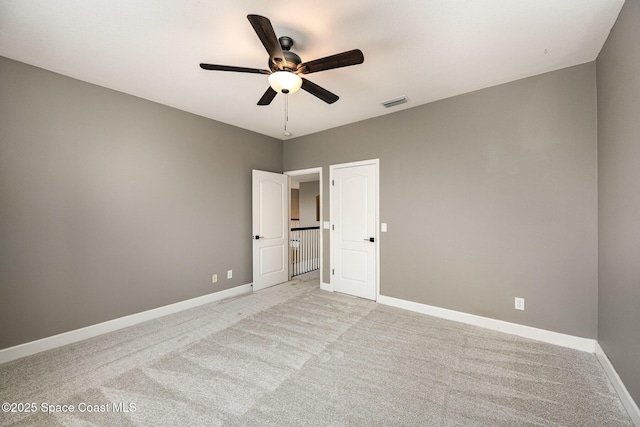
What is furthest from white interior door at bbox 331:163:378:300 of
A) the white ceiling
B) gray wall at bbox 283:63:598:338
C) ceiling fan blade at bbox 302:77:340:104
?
ceiling fan blade at bbox 302:77:340:104

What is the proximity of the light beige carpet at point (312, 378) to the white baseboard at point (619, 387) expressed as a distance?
5 centimetres

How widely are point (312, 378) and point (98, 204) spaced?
294 cm

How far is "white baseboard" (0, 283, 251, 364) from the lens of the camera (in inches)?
92.8

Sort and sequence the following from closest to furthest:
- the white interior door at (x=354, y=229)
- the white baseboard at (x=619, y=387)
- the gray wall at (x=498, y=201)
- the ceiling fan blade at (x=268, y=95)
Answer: the white baseboard at (x=619, y=387) < the ceiling fan blade at (x=268, y=95) < the gray wall at (x=498, y=201) < the white interior door at (x=354, y=229)

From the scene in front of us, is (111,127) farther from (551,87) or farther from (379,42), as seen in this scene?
(551,87)

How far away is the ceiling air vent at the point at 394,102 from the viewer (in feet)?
10.5

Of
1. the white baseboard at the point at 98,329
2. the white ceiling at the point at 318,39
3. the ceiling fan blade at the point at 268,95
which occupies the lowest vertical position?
the white baseboard at the point at 98,329

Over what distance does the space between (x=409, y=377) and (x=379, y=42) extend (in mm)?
2829

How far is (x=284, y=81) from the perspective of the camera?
6.37 ft

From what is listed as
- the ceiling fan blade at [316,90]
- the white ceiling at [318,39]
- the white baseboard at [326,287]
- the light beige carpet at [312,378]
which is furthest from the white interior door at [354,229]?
the ceiling fan blade at [316,90]

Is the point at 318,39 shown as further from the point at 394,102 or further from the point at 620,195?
the point at 620,195

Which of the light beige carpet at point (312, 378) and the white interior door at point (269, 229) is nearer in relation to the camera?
the light beige carpet at point (312, 378)

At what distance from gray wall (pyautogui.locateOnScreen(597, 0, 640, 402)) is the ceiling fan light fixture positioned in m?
2.23

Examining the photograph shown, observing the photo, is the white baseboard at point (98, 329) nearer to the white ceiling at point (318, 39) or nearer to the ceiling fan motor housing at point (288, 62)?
the white ceiling at point (318, 39)
